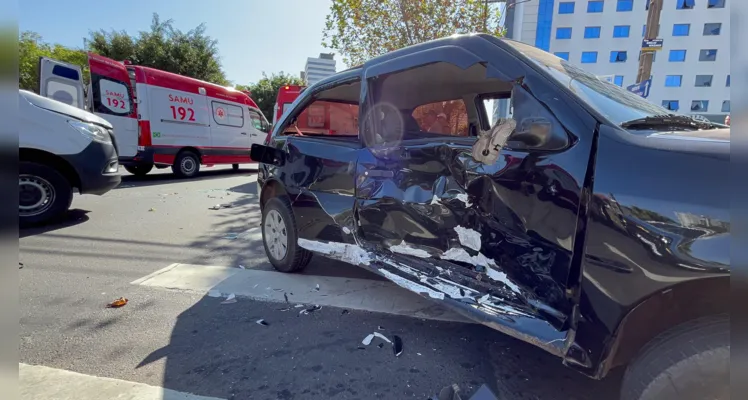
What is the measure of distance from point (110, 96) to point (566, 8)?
4539cm

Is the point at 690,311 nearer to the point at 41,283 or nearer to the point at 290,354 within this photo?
the point at 290,354

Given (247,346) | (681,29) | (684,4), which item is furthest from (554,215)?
(684,4)

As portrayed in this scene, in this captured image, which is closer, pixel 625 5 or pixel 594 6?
pixel 625 5

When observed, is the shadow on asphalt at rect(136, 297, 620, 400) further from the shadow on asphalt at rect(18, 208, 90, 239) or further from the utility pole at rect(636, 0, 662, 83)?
the utility pole at rect(636, 0, 662, 83)

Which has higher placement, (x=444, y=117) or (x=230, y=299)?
(x=444, y=117)

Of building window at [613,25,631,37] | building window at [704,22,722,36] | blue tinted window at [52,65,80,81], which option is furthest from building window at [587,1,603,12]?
blue tinted window at [52,65,80,81]

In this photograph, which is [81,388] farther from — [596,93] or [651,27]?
[651,27]

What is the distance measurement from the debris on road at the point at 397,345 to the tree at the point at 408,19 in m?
8.80

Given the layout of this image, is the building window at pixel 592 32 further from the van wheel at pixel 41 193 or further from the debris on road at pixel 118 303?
the debris on road at pixel 118 303

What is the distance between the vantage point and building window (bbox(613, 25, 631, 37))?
125 ft

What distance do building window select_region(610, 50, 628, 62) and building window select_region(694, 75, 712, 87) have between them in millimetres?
7546

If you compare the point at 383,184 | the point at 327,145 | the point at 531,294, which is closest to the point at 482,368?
the point at 531,294

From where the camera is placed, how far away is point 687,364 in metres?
1.21

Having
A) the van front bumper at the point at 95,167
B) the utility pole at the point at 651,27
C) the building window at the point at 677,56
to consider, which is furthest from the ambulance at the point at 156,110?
the building window at the point at 677,56
